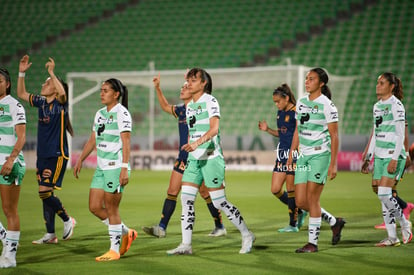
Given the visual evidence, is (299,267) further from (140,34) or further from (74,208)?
(140,34)

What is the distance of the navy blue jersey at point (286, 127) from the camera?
9.65m

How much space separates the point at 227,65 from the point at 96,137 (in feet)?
73.8

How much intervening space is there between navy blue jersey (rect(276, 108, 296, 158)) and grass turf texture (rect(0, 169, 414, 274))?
126cm

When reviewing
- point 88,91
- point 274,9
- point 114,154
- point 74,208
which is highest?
point 274,9

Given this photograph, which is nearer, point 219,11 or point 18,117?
point 18,117

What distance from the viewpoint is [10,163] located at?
638cm

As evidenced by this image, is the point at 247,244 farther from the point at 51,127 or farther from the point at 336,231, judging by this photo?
the point at 51,127

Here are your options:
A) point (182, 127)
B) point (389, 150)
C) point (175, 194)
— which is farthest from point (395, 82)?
point (175, 194)

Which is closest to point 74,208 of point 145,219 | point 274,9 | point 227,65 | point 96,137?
point 145,219

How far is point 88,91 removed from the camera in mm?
25422

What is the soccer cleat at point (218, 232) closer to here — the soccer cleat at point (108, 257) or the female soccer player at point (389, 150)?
the female soccer player at point (389, 150)

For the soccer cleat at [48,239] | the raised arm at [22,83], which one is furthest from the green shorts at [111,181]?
the soccer cleat at [48,239]

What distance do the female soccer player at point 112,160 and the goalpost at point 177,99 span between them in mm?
15526

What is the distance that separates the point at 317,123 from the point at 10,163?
337 cm
